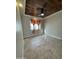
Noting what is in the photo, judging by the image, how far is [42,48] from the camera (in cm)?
90

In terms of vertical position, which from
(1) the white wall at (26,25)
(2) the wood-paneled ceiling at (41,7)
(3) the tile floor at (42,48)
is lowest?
(3) the tile floor at (42,48)

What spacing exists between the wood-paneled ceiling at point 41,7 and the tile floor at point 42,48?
265 millimetres

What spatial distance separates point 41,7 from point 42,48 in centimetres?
43

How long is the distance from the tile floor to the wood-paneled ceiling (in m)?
0.26

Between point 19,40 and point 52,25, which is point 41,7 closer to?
point 52,25

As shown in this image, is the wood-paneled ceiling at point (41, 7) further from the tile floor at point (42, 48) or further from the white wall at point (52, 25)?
the tile floor at point (42, 48)

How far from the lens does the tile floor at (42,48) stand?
33.7 inches

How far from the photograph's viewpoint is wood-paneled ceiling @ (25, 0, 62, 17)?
84cm

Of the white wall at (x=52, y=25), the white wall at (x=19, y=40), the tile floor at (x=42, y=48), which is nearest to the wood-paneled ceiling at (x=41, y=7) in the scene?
the white wall at (x=52, y=25)

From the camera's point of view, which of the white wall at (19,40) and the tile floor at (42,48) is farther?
the tile floor at (42,48)

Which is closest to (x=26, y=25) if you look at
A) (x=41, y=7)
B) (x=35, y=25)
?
(x=35, y=25)
